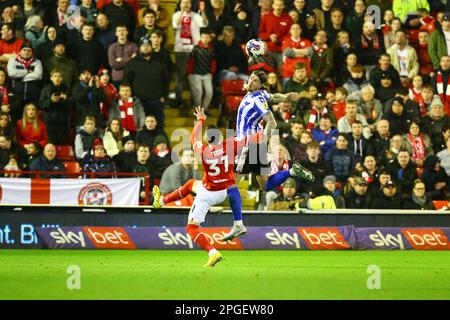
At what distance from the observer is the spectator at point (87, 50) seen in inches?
1017

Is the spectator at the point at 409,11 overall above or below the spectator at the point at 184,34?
above

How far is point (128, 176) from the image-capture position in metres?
24.3

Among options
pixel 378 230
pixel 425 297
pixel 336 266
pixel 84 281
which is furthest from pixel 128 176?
pixel 425 297

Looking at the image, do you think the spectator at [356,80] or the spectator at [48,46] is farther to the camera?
the spectator at [356,80]

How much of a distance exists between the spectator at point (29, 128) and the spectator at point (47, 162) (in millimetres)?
1003

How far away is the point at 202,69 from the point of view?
2625cm

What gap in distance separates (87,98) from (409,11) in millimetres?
9665

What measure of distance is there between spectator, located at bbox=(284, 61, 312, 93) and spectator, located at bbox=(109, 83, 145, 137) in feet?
11.8

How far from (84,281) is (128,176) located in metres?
9.02

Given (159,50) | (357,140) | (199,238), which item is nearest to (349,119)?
(357,140)

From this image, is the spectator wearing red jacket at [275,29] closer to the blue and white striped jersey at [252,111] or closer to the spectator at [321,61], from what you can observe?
the spectator at [321,61]

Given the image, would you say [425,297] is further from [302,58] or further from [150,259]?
[302,58]

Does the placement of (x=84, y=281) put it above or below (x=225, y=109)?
below

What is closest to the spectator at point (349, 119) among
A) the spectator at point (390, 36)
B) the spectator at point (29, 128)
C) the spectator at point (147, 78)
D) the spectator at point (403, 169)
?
the spectator at point (403, 169)
